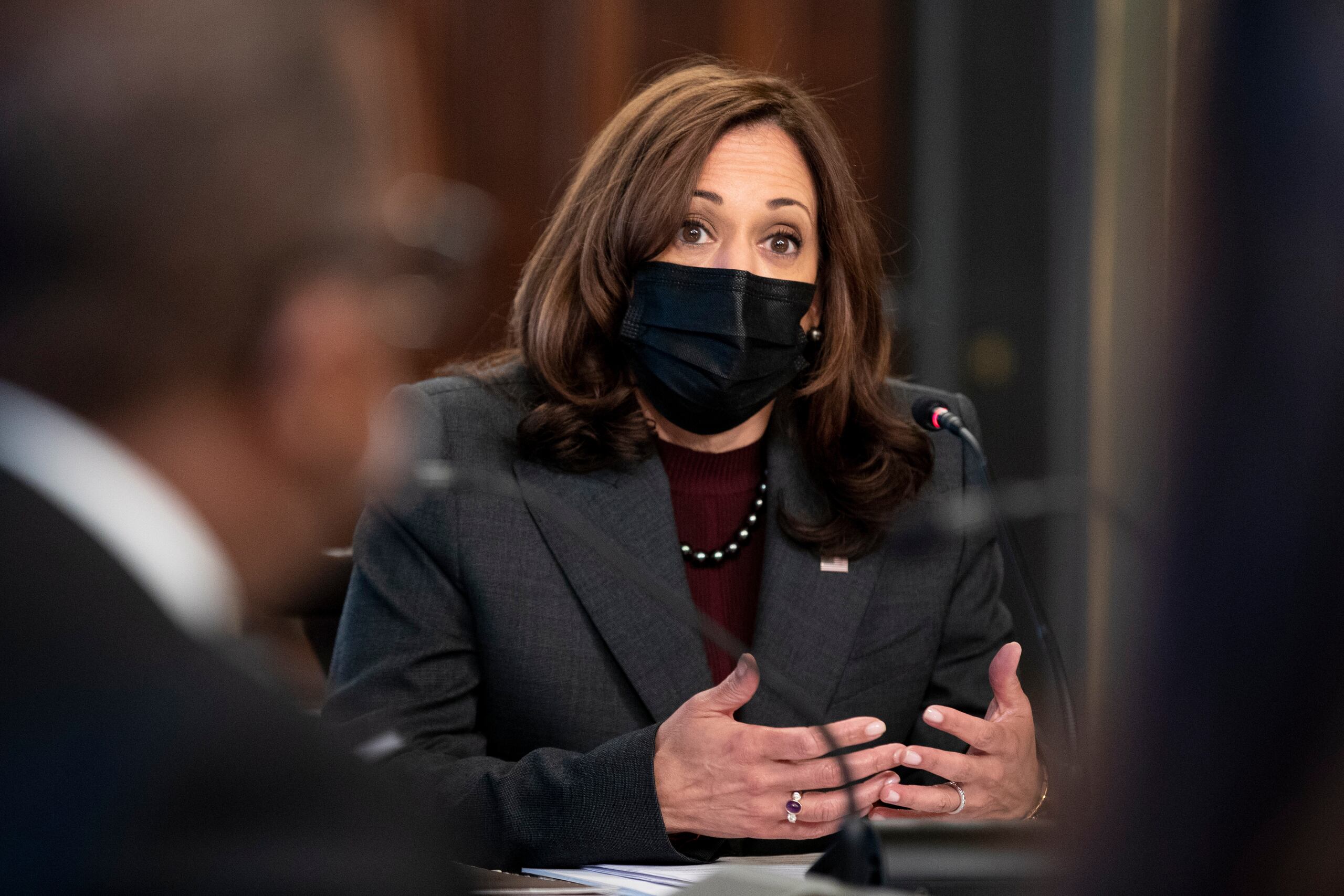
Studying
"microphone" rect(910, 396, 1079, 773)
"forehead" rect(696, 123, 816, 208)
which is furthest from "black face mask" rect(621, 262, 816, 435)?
"microphone" rect(910, 396, 1079, 773)

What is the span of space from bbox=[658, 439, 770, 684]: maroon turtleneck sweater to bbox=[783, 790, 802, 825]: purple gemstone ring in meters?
0.30

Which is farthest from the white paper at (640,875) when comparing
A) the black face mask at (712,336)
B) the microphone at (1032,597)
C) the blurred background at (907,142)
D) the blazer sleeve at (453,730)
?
the blurred background at (907,142)

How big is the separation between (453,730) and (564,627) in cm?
16

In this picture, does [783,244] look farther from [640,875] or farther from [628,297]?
[640,875]

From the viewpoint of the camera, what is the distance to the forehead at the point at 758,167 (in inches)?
54.4

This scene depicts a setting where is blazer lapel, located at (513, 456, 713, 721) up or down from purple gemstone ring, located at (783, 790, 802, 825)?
up

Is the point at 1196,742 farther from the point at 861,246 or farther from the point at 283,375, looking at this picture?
the point at 861,246

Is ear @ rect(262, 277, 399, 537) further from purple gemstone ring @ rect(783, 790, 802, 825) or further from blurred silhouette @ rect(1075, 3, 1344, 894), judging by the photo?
purple gemstone ring @ rect(783, 790, 802, 825)

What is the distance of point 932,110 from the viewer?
276 cm

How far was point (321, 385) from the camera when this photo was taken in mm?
423

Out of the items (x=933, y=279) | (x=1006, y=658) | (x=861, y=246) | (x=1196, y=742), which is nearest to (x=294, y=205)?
(x=1196, y=742)

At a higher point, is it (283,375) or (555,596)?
(283,375)

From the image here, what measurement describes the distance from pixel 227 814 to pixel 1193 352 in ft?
1.12

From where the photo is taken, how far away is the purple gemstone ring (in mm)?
1062
